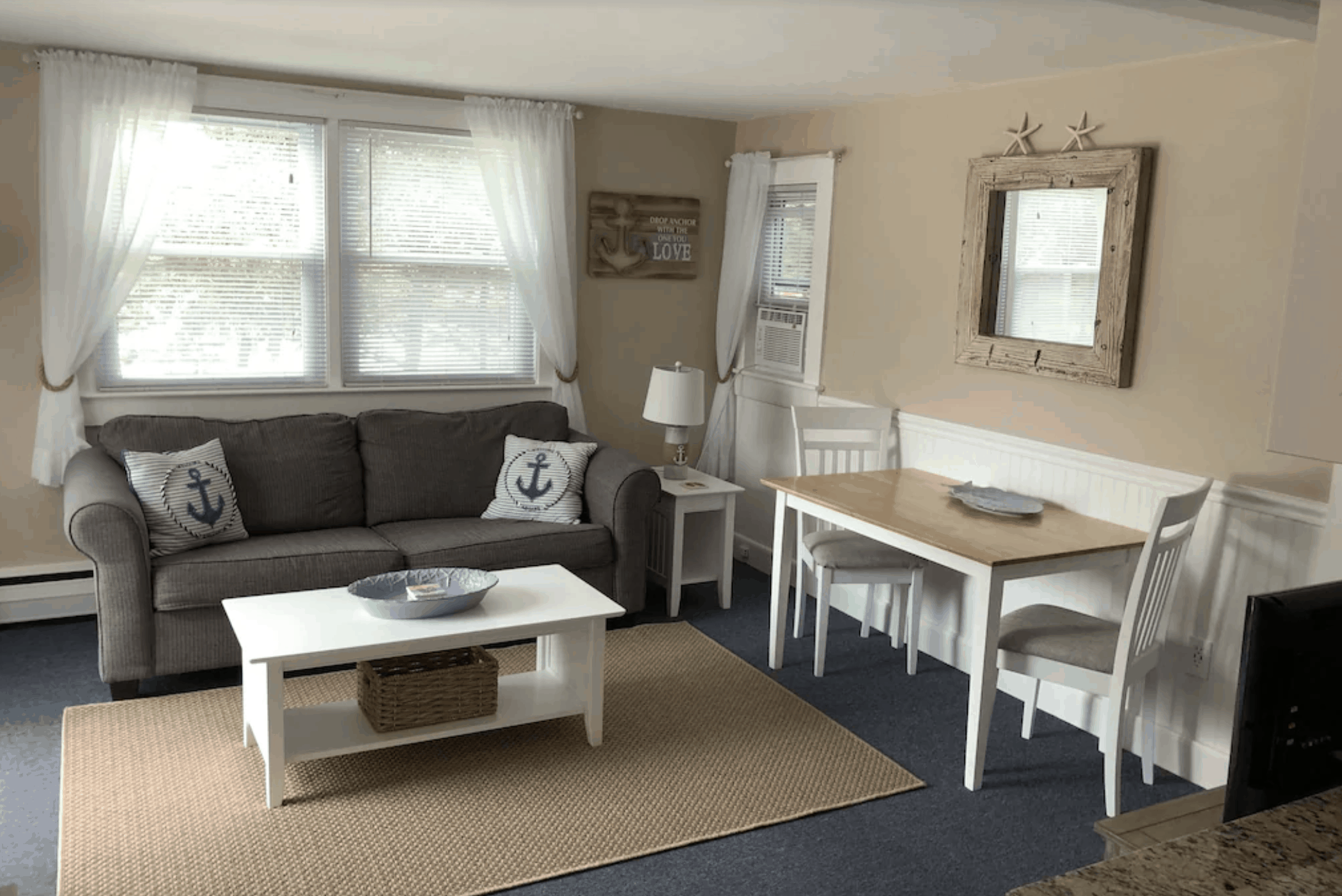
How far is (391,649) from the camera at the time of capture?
9.92ft

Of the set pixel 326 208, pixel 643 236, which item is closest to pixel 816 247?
pixel 643 236

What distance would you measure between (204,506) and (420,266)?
152 cm

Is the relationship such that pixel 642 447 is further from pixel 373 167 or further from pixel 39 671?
pixel 39 671

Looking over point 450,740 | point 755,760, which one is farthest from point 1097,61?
point 450,740

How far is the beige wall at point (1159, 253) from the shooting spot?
10.3 ft

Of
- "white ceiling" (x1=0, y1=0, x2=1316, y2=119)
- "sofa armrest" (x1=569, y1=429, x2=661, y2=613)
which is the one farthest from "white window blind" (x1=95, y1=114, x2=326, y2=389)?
"sofa armrest" (x1=569, y1=429, x2=661, y2=613)

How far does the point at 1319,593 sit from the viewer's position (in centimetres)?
136

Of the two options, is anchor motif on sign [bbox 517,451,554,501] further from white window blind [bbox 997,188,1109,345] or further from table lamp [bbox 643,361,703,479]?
white window blind [bbox 997,188,1109,345]

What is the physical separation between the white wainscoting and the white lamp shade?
0.92m

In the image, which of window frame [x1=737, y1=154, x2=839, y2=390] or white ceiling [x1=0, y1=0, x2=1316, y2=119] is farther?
window frame [x1=737, y1=154, x2=839, y2=390]

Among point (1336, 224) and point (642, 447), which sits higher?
point (1336, 224)

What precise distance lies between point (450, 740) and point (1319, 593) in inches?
107

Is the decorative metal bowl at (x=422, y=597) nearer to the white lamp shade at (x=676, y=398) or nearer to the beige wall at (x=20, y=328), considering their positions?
the white lamp shade at (x=676, y=398)

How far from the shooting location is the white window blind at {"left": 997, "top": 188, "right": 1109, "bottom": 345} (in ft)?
12.1
